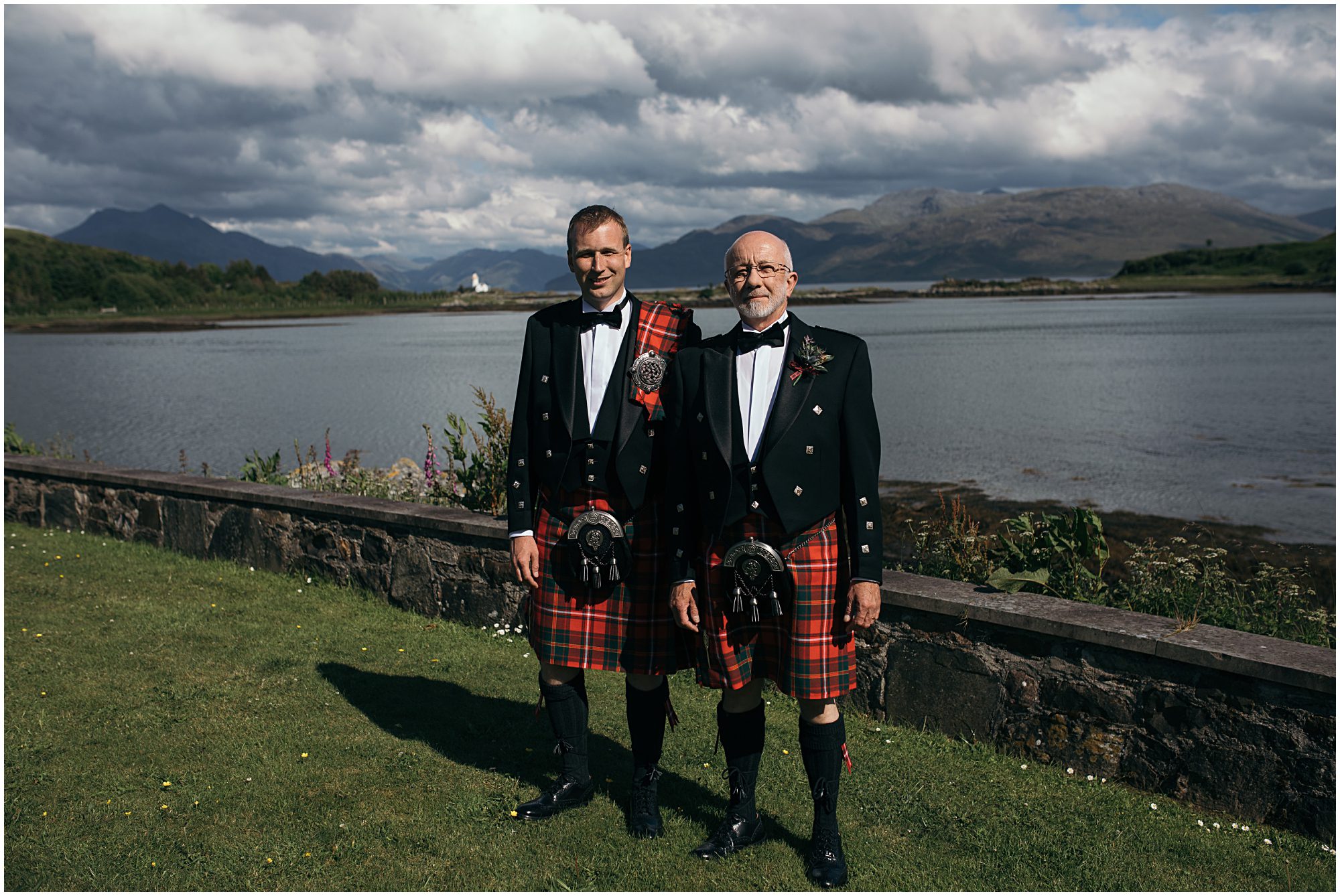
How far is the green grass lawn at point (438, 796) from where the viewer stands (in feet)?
11.2

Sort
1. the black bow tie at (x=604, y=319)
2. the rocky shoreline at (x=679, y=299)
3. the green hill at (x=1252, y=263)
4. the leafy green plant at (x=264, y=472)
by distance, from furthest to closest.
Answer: the green hill at (x=1252, y=263), the rocky shoreline at (x=679, y=299), the leafy green plant at (x=264, y=472), the black bow tie at (x=604, y=319)

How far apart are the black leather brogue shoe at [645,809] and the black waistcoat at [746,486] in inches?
43.7

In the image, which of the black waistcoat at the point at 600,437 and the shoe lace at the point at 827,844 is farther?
the black waistcoat at the point at 600,437

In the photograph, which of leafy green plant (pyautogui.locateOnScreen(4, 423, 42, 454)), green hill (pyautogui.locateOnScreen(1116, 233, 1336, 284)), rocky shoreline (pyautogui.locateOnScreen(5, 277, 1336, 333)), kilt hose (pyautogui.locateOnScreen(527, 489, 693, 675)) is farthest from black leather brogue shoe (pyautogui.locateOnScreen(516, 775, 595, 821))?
green hill (pyautogui.locateOnScreen(1116, 233, 1336, 284))

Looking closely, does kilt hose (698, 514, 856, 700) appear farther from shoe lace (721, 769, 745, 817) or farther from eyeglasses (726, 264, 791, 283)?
eyeglasses (726, 264, 791, 283)

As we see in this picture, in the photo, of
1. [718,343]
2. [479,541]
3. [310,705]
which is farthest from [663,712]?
[479,541]

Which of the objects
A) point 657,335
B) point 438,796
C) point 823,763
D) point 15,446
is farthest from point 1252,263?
point 438,796

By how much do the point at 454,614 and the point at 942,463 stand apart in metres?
8.55

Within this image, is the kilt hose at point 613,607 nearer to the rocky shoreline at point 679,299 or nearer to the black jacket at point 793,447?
the black jacket at point 793,447

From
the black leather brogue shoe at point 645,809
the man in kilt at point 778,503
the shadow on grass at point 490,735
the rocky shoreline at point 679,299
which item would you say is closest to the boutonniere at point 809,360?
the man in kilt at point 778,503

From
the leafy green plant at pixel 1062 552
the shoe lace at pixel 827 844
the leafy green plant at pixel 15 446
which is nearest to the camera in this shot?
the shoe lace at pixel 827 844

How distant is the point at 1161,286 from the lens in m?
101

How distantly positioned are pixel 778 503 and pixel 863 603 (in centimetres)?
40

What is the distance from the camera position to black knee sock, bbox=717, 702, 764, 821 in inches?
136
